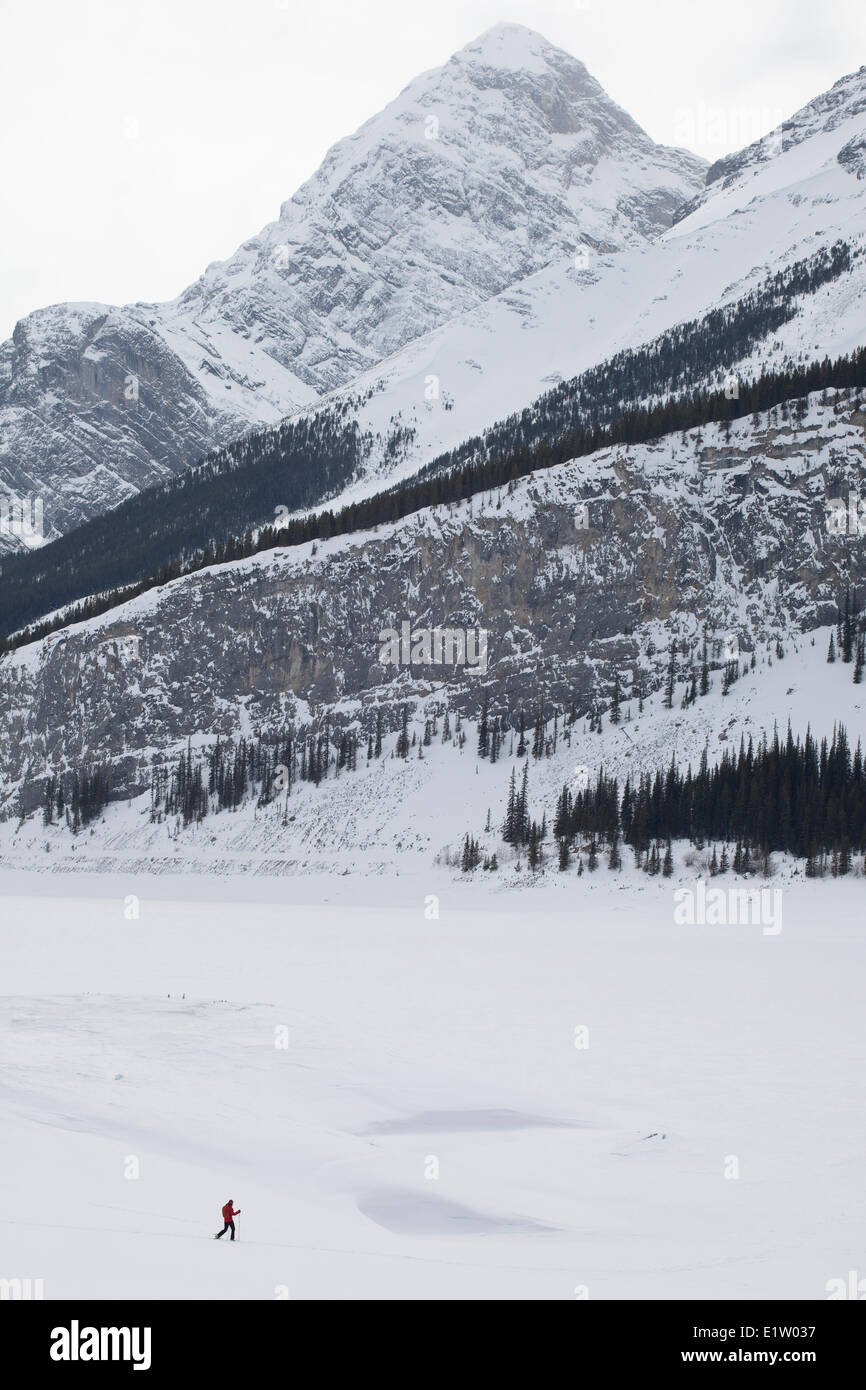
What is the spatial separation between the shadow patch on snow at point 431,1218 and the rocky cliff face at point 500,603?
91.9m

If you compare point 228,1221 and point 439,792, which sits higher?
point 439,792

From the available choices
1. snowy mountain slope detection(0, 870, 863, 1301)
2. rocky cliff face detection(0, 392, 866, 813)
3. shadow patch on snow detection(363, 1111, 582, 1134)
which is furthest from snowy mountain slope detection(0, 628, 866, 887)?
shadow patch on snow detection(363, 1111, 582, 1134)

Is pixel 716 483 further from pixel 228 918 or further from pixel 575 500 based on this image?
pixel 228 918

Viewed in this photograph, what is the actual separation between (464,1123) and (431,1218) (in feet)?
17.6

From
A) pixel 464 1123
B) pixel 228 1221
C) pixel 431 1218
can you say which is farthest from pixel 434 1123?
pixel 228 1221

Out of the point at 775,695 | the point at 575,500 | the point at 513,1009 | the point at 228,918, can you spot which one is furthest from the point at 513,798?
the point at 513,1009

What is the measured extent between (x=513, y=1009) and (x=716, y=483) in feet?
307

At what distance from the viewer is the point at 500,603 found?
125 m

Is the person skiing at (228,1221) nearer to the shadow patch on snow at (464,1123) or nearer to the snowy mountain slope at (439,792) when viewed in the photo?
the shadow patch on snow at (464,1123)

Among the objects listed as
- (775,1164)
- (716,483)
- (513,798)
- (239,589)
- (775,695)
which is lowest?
(775,1164)

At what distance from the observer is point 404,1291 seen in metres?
16.8

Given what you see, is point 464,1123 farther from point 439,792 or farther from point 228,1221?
point 439,792

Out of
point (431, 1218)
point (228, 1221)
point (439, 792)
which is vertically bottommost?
point (431, 1218)
